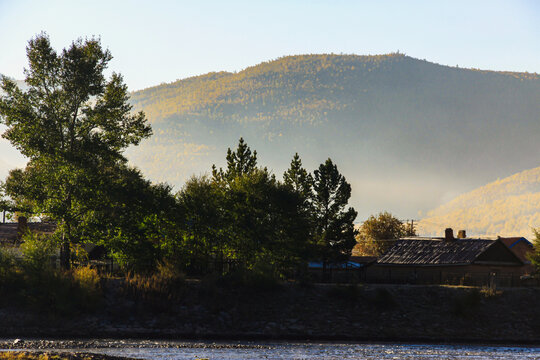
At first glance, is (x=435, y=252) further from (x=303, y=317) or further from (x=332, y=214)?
(x=303, y=317)

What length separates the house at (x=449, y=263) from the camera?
78125 millimetres

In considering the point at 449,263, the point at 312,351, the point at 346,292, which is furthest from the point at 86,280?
the point at 449,263

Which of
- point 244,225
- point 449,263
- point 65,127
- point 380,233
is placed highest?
point 65,127

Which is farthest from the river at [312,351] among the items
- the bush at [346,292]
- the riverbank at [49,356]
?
the bush at [346,292]

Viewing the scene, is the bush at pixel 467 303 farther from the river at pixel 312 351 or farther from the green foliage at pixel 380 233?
the green foliage at pixel 380 233

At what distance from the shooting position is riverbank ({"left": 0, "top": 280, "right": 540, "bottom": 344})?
49.4 metres

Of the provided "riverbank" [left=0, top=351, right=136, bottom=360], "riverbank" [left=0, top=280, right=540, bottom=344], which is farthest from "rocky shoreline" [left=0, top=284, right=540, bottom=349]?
"riverbank" [left=0, top=351, right=136, bottom=360]

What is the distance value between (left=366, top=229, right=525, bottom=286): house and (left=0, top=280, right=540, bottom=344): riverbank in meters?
16.2

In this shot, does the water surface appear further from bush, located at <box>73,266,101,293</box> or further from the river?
bush, located at <box>73,266,101,293</box>

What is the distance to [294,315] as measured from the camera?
53.4 m

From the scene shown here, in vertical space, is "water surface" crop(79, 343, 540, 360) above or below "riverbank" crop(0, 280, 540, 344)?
below

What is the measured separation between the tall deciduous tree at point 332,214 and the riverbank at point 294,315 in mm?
23567

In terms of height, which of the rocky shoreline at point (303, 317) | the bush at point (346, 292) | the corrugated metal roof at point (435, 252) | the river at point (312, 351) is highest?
the corrugated metal roof at point (435, 252)

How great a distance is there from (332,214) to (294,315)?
31.1 meters
